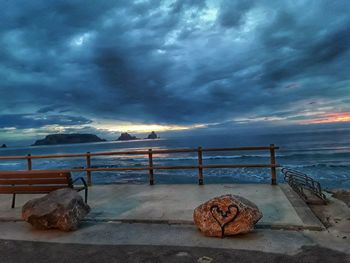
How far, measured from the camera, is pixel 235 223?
4.20 m

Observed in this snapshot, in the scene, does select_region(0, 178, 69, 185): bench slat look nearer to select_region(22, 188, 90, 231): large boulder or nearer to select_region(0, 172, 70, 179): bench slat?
select_region(0, 172, 70, 179): bench slat

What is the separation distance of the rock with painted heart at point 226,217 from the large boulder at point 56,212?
1.92m

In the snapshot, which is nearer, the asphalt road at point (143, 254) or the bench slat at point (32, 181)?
the asphalt road at point (143, 254)

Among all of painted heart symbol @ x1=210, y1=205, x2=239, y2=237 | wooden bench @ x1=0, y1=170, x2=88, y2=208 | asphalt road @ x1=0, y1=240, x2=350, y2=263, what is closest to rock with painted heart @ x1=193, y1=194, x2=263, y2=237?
painted heart symbol @ x1=210, y1=205, x2=239, y2=237

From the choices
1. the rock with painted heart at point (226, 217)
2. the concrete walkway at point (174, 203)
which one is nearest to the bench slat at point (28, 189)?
the concrete walkway at point (174, 203)

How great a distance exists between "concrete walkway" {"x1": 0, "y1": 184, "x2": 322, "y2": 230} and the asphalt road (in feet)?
3.41

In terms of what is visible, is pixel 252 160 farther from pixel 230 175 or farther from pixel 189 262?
pixel 189 262

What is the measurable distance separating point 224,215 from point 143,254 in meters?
1.27

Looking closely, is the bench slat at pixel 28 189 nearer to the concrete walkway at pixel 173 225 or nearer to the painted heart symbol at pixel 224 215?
the concrete walkway at pixel 173 225

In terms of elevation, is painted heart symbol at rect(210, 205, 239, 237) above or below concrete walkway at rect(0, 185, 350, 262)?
above

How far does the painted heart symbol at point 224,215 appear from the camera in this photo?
4207 mm

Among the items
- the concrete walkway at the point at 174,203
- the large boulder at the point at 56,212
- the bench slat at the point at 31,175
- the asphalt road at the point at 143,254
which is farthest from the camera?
the bench slat at the point at 31,175

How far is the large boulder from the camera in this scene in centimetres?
462

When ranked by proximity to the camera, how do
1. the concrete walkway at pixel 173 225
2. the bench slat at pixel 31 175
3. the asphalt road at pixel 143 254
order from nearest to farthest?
the asphalt road at pixel 143 254
the concrete walkway at pixel 173 225
the bench slat at pixel 31 175
